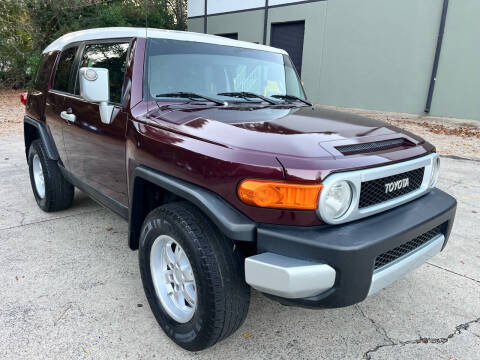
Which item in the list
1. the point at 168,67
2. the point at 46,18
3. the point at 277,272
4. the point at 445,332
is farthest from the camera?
the point at 46,18

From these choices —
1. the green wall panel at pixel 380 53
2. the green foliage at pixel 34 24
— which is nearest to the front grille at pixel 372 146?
the green wall panel at pixel 380 53

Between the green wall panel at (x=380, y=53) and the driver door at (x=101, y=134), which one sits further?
the green wall panel at (x=380, y=53)

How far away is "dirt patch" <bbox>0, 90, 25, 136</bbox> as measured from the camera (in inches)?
374

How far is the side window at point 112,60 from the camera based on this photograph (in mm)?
2777

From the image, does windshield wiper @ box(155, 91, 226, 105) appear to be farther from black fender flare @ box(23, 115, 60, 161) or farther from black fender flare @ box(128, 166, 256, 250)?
black fender flare @ box(23, 115, 60, 161)

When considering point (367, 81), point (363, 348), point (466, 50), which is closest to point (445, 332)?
point (363, 348)

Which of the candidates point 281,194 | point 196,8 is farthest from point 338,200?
point 196,8

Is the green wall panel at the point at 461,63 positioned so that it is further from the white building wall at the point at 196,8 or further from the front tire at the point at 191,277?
the white building wall at the point at 196,8

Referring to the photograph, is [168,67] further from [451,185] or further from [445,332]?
[451,185]

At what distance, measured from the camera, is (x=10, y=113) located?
11.9 meters

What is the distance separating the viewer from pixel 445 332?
2.47 meters

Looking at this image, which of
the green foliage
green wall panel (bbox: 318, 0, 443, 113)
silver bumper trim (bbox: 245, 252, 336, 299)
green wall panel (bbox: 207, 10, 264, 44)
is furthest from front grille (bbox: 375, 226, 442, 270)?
the green foliage

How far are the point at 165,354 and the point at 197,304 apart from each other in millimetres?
434

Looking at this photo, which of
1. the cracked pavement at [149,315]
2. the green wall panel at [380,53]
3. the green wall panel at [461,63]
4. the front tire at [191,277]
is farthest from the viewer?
the green wall panel at [380,53]
